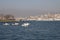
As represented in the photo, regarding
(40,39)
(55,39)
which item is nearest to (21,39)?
(40,39)

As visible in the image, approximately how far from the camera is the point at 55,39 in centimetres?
2844

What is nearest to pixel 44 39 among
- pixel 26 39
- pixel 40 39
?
pixel 40 39

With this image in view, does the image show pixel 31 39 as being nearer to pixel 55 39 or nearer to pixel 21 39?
pixel 21 39

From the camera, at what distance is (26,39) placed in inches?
1123

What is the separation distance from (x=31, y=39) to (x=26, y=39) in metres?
0.73

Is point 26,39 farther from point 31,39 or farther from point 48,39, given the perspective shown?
point 48,39

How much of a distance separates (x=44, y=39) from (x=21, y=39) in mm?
3192

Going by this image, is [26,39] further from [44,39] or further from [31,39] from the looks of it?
[44,39]


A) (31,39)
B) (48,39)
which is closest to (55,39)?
(48,39)

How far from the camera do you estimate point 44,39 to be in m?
28.9

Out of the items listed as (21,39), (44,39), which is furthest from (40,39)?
(21,39)

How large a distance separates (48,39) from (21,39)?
3694 mm

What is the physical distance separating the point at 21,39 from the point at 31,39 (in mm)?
1408

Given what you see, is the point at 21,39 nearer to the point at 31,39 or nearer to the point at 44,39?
the point at 31,39
